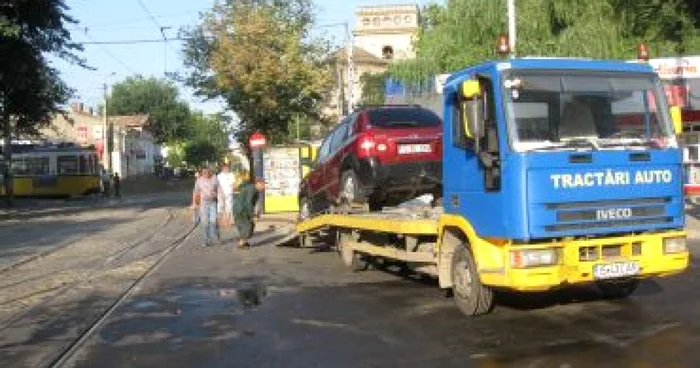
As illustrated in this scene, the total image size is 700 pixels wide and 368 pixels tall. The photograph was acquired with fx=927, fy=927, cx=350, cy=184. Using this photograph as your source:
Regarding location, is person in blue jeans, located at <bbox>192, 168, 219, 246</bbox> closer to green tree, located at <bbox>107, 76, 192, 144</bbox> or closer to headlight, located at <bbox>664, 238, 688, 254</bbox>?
headlight, located at <bbox>664, 238, 688, 254</bbox>

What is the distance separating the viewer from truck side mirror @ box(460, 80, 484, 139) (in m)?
8.83

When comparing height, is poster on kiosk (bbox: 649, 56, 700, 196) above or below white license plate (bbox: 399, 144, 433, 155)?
above

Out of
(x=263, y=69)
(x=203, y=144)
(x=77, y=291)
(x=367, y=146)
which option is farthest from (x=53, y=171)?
(x=203, y=144)

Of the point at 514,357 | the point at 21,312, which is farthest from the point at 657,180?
the point at 21,312

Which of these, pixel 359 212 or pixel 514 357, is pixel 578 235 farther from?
pixel 359 212

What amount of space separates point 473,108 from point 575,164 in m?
1.12

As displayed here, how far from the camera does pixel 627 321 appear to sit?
8992 millimetres

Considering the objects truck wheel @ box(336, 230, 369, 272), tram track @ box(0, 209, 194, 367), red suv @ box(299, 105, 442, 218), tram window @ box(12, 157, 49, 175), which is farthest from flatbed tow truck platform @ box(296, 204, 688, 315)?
tram window @ box(12, 157, 49, 175)

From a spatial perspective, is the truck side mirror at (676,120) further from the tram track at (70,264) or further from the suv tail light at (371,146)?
the tram track at (70,264)

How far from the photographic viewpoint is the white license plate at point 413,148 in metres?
13.7

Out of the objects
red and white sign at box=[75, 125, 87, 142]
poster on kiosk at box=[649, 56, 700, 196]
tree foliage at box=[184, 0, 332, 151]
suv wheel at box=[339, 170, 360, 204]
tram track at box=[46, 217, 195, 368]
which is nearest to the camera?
tram track at box=[46, 217, 195, 368]

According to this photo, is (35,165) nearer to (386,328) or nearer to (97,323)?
(97,323)

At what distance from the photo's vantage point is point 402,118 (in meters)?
14.0

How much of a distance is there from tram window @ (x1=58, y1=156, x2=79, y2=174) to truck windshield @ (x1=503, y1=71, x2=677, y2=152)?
165ft
